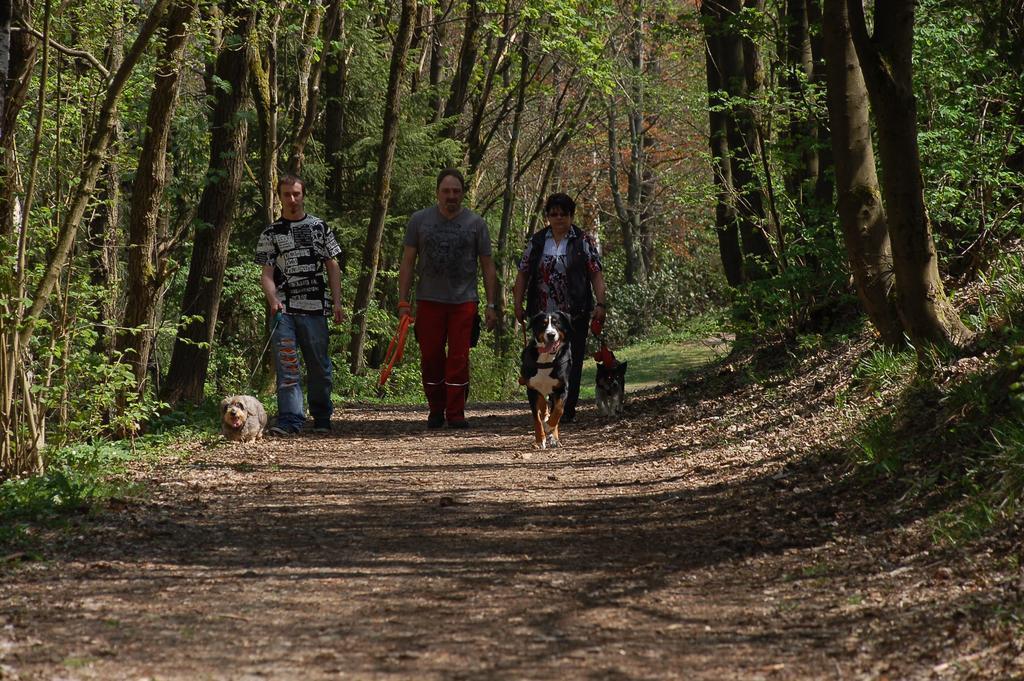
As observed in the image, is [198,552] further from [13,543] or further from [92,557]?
[13,543]

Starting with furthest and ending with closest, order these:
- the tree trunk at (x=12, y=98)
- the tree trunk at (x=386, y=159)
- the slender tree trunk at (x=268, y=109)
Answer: the tree trunk at (x=386, y=159), the slender tree trunk at (x=268, y=109), the tree trunk at (x=12, y=98)

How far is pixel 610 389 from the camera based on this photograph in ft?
44.0

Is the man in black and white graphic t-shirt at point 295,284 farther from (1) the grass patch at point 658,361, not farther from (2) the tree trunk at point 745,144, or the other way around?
(1) the grass patch at point 658,361

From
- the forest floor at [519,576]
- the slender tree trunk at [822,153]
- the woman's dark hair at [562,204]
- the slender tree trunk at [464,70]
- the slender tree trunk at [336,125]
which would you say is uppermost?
the slender tree trunk at [464,70]

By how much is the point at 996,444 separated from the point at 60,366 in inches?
259

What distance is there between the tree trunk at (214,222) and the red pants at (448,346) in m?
3.23

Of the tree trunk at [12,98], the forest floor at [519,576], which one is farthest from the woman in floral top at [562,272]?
the tree trunk at [12,98]

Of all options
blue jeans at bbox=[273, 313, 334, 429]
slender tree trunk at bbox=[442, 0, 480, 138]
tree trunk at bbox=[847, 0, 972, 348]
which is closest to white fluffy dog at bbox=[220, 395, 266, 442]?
blue jeans at bbox=[273, 313, 334, 429]

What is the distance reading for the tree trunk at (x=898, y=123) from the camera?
8039mm

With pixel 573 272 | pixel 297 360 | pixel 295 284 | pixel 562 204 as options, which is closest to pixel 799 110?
pixel 562 204

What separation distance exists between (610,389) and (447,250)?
2531 millimetres

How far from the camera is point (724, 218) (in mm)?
17078

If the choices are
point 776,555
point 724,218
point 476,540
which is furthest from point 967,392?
point 724,218

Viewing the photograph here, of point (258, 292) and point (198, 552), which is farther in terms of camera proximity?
point (258, 292)
